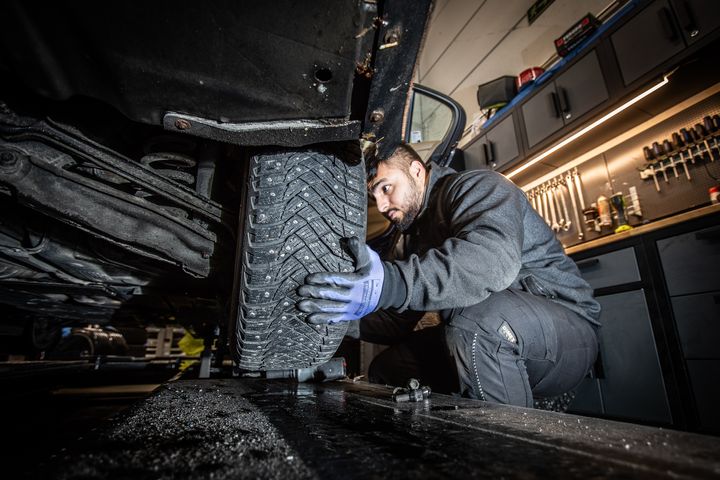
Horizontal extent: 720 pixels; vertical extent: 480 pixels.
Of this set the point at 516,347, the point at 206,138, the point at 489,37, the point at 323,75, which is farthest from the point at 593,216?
the point at 206,138

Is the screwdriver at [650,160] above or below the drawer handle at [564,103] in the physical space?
below

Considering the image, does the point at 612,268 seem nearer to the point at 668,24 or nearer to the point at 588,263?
the point at 588,263

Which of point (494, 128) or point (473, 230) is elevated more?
point (494, 128)

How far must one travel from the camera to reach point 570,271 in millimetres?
1277

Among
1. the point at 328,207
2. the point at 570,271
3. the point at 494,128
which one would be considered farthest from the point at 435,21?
the point at 328,207

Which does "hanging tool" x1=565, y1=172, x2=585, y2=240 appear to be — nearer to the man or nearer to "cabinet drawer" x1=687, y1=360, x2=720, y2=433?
"cabinet drawer" x1=687, y1=360, x2=720, y2=433

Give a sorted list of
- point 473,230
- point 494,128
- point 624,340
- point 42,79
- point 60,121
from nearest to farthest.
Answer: point 42,79 < point 60,121 < point 473,230 < point 624,340 < point 494,128

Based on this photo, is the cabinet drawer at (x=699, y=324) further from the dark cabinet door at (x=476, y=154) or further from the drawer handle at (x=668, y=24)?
the dark cabinet door at (x=476, y=154)

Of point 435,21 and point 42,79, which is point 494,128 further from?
point 42,79

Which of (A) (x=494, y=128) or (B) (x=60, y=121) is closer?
(B) (x=60, y=121)

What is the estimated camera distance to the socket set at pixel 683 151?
2125mm

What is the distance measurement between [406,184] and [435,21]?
3.02 metres

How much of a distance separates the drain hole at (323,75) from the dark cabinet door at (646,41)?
103 inches

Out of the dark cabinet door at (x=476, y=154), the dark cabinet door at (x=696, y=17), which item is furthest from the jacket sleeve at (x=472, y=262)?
the dark cabinet door at (x=476, y=154)
